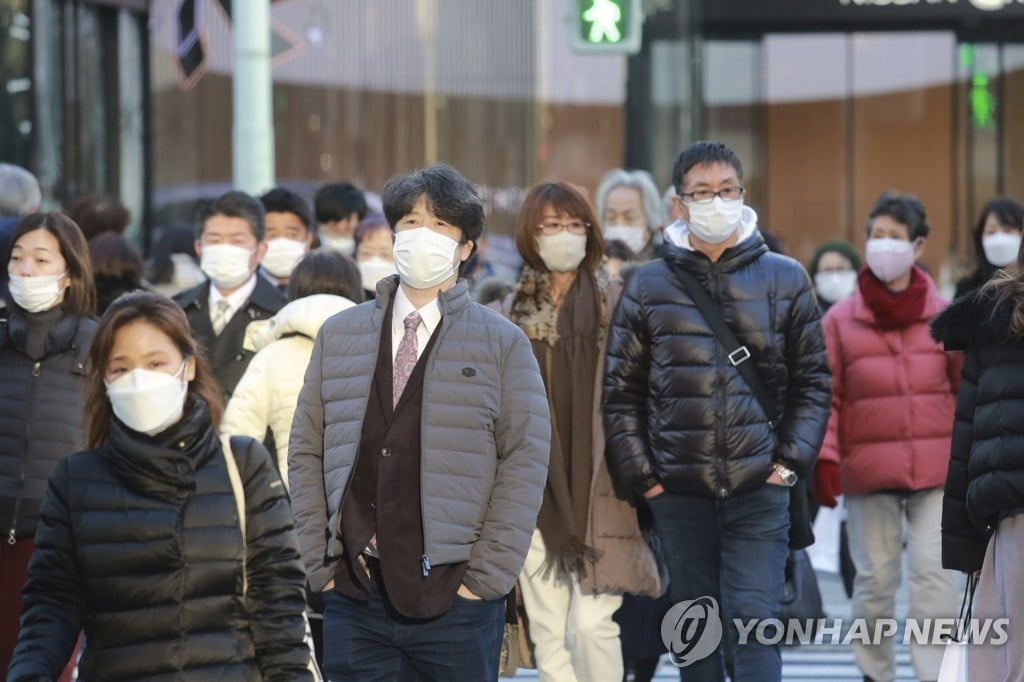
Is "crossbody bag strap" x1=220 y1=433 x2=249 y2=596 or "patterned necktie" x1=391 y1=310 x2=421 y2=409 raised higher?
"patterned necktie" x1=391 y1=310 x2=421 y2=409

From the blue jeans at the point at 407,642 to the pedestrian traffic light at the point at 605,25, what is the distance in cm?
729

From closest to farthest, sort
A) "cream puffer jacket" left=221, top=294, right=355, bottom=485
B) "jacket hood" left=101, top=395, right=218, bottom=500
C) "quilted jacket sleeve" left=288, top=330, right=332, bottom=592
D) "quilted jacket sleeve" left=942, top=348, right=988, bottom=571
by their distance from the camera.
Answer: "jacket hood" left=101, top=395, right=218, bottom=500 < "quilted jacket sleeve" left=288, top=330, right=332, bottom=592 < "quilted jacket sleeve" left=942, top=348, right=988, bottom=571 < "cream puffer jacket" left=221, top=294, right=355, bottom=485

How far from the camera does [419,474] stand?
5.50m

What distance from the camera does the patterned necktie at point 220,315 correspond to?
8.16 meters

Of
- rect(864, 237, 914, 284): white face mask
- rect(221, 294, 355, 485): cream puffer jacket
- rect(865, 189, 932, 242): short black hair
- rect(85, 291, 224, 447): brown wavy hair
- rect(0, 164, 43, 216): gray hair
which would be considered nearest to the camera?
rect(85, 291, 224, 447): brown wavy hair

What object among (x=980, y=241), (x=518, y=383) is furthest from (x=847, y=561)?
(x=518, y=383)

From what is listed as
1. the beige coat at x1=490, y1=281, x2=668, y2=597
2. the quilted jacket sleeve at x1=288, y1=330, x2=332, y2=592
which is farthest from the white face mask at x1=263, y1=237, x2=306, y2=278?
the quilted jacket sleeve at x1=288, y1=330, x2=332, y2=592

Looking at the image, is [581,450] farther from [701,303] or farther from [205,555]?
[205,555]

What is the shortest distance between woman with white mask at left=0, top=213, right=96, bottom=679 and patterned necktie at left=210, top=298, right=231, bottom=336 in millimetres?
767

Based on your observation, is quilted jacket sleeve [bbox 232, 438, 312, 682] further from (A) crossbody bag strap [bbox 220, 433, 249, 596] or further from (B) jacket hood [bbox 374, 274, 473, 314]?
(B) jacket hood [bbox 374, 274, 473, 314]

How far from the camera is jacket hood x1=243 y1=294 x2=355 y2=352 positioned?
721 cm

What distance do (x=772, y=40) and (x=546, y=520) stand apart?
11701 mm

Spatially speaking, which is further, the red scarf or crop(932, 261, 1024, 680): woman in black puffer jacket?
the red scarf

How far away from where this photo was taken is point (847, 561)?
9898 mm
